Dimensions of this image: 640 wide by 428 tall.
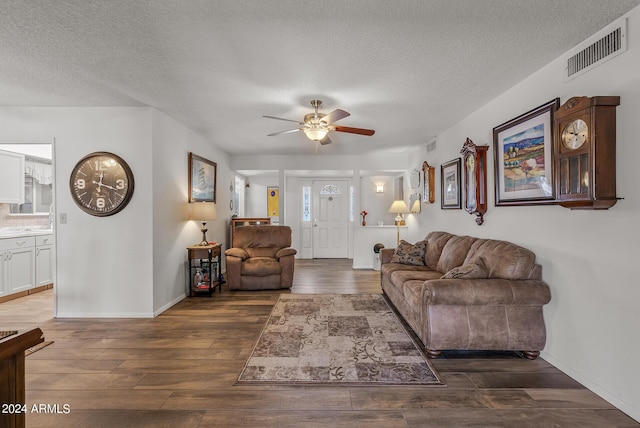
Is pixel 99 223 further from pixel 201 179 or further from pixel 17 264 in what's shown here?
pixel 17 264

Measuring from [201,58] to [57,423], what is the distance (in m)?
2.61

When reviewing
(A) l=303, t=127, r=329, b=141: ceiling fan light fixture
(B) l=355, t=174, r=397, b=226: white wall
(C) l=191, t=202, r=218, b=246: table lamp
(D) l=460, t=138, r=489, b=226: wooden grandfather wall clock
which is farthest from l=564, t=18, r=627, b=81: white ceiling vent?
(B) l=355, t=174, r=397, b=226: white wall

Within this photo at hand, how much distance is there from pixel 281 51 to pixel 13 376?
228 cm

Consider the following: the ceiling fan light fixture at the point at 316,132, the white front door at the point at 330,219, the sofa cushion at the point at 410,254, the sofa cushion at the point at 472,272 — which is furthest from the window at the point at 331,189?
the sofa cushion at the point at 472,272

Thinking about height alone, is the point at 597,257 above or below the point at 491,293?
above

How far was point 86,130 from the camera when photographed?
11.3ft

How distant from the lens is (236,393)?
200 cm

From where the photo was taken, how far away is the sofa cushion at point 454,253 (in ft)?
10.9

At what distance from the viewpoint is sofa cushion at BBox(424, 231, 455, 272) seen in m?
3.91

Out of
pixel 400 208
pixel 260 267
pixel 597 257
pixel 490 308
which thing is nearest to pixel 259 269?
pixel 260 267

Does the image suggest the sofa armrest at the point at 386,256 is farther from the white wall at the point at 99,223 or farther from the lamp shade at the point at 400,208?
the white wall at the point at 99,223

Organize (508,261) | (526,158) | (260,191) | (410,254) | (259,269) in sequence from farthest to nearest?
(260,191) → (259,269) → (410,254) → (526,158) → (508,261)

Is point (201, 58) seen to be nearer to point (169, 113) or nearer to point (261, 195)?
point (169, 113)

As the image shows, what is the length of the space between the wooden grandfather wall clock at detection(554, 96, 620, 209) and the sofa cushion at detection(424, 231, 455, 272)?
1.99 meters
